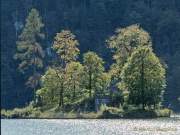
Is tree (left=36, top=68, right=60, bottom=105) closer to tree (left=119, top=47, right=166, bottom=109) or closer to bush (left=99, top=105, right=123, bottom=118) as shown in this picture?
bush (left=99, top=105, right=123, bottom=118)

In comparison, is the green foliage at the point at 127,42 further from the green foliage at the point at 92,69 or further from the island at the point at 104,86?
the green foliage at the point at 92,69

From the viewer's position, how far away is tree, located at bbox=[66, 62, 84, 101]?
420 feet

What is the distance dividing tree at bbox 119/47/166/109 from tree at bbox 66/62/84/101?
31.3 feet

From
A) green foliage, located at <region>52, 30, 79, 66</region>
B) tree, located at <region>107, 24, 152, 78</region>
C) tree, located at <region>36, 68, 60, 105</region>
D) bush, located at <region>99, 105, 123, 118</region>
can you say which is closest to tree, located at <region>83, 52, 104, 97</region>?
tree, located at <region>107, 24, 152, 78</region>

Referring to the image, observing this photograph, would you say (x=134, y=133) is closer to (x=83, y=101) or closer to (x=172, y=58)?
(x=83, y=101)

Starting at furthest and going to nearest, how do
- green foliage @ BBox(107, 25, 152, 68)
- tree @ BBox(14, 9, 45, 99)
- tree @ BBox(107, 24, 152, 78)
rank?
1. tree @ BBox(14, 9, 45, 99)
2. green foliage @ BBox(107, 25, 152, 68)
3. tree @ BBox(107, 24, 152, 78)

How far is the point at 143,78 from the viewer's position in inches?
4710

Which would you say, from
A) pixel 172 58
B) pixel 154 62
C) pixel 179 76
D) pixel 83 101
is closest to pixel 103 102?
pixel 83 101

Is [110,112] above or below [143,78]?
below

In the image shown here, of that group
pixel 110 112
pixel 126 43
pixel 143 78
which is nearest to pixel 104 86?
pixel 126 43

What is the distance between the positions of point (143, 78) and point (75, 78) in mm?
14007

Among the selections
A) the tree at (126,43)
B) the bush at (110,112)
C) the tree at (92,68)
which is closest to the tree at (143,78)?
the bush at (110,112)

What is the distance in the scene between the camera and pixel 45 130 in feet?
276

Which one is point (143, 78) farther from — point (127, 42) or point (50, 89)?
point (50, 89)
